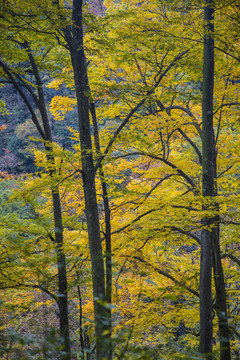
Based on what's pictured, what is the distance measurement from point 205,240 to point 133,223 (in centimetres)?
116

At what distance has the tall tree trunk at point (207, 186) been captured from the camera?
13.2 ft

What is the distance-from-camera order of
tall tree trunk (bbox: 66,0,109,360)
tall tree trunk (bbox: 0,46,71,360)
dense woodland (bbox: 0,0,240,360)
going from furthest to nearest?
1. tall tree trunk (bbox: 0,46,71,360)
2. tall tree trunk (bbox: 66,0,109,360)
3. dense woodland (bbox: 0,0,240,360)

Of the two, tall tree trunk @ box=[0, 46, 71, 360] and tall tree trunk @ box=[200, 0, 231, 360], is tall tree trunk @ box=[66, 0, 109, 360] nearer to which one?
tall tree trunk @ box=[0, 46, 71, 360]

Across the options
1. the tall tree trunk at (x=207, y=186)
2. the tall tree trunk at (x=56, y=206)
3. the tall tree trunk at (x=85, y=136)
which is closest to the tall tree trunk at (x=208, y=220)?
the tall tree trunk at (x=207, y=186)

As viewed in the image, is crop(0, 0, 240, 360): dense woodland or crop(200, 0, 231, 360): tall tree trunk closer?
crop(0, 0, 240, 360): dense woodland

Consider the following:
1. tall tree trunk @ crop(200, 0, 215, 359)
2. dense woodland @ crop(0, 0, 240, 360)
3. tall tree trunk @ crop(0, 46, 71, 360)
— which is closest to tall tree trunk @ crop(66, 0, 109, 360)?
dense woodland @ crop(0, 0, 240, 360)

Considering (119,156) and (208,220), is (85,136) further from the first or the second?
(208,220)

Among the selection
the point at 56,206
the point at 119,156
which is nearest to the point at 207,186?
the point at 119,156

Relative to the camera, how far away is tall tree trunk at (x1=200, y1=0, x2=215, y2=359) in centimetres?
402

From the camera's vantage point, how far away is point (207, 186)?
4.34 meters

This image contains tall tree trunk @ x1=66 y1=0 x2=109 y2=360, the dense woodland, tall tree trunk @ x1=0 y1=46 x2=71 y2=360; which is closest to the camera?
the dense woodland

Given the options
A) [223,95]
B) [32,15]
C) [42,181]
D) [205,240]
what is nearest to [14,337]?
[42,181]

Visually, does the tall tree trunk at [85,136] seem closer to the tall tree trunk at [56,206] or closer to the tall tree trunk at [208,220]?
the tall tree trunk at [56,206]

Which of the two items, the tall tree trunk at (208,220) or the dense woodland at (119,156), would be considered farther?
the tall tree trunk at (208,220)
